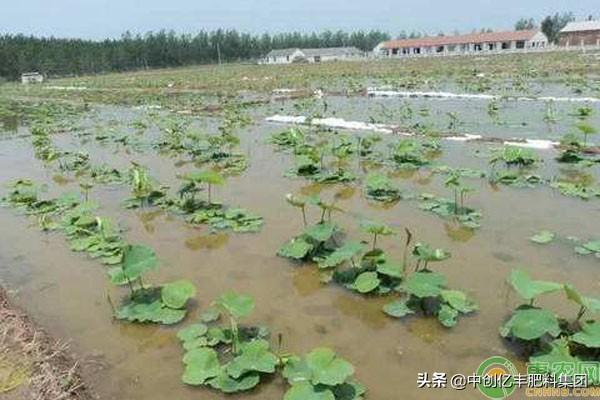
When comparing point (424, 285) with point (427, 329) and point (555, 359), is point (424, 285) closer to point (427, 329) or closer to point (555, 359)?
point (427, 329)

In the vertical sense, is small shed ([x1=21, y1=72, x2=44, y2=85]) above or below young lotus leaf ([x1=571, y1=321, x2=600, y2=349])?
above

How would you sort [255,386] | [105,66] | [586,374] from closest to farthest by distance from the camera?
[586,374] → [255,386] → [105,66]

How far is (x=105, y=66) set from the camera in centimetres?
7531

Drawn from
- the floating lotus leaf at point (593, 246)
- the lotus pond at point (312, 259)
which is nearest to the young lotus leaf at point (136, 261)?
the lotus pond at point (312, 259)

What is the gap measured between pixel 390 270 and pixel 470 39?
79520 mm

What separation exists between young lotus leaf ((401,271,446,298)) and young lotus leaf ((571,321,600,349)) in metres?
1.10

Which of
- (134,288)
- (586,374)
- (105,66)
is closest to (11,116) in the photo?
(134,288)

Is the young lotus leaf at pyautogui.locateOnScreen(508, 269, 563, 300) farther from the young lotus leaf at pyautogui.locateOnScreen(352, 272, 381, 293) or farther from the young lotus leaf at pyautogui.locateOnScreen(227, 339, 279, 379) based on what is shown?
the young lotus leaf at pyautogui.locateOnScreen(227, 339, 279, 379)

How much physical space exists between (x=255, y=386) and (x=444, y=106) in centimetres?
1505

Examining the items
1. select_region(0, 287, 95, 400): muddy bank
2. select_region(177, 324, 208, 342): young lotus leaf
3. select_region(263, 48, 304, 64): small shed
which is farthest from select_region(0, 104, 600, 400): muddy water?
select_region(263, 48, 304, 64): small shed

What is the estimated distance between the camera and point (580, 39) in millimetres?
64750

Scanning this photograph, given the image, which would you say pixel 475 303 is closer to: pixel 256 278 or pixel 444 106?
pixel 256 278

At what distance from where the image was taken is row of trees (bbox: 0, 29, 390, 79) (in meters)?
66.4

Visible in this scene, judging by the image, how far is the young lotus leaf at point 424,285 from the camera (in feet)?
14.3
